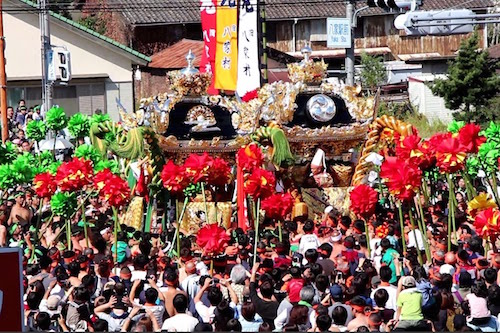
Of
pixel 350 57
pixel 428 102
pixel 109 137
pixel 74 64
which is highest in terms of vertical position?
pixel 74 64

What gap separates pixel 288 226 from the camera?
16031 millimetres

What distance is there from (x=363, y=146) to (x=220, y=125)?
7.76 ft

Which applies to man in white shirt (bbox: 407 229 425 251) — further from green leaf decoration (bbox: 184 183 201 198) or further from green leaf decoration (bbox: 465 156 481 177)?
green leaf decoration (bbox: 184 183 201 198)

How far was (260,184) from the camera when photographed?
1481 cm

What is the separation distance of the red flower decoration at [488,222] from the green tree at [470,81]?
20.3 meters

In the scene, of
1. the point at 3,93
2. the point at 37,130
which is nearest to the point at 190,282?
the point at 37,130

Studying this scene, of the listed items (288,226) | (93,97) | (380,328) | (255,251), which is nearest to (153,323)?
(380,328)

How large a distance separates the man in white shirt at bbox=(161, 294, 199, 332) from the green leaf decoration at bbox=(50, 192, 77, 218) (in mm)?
5831

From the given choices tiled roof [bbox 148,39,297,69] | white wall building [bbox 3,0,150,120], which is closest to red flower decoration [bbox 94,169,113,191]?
white wall building [bbox 3,0,150,120]

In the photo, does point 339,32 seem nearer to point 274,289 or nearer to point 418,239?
point 418,239

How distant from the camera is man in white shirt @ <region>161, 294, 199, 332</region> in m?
9.95

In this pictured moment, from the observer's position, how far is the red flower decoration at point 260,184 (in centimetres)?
1480

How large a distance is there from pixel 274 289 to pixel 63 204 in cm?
552

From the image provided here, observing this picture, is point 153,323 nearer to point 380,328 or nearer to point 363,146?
point 380,328
